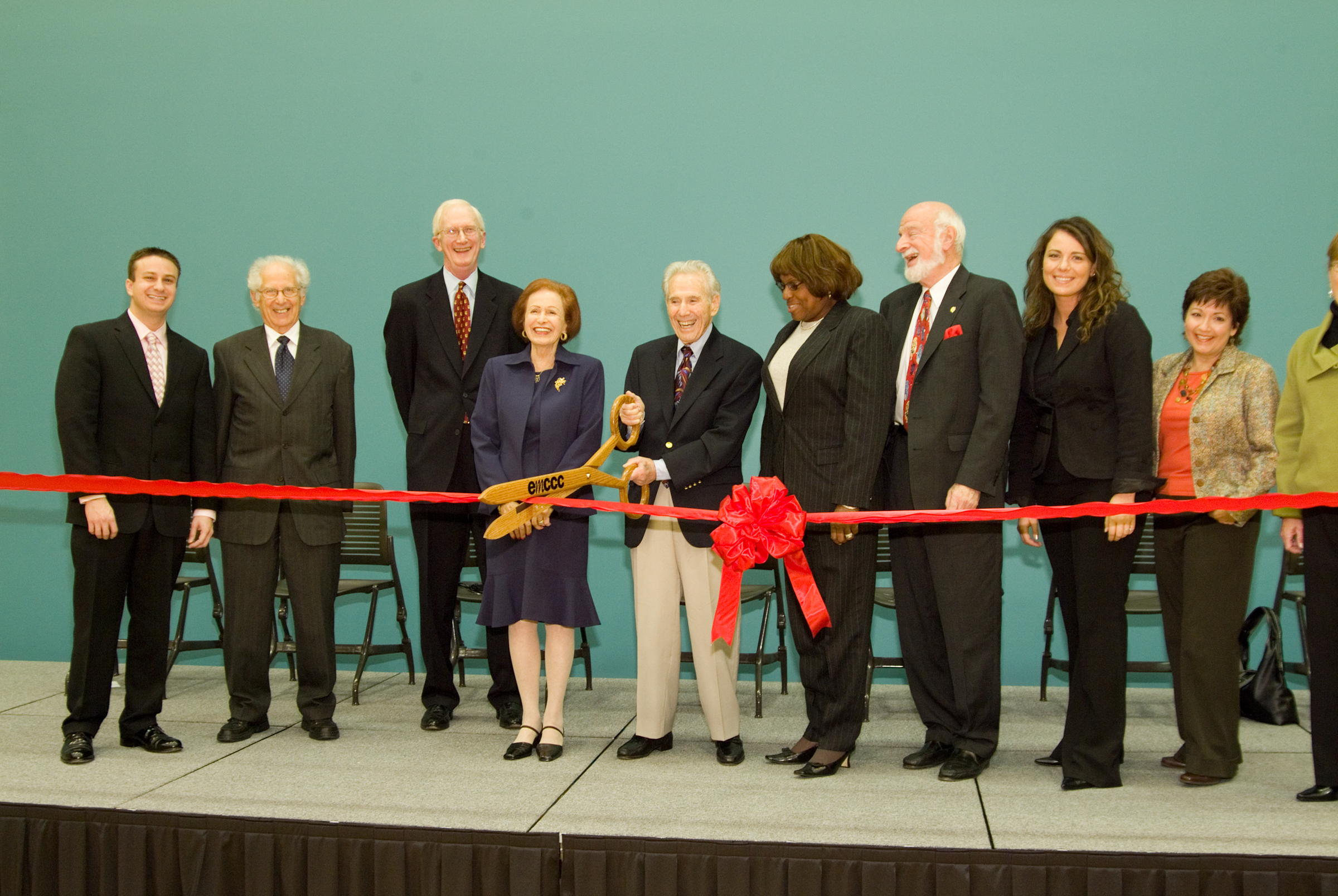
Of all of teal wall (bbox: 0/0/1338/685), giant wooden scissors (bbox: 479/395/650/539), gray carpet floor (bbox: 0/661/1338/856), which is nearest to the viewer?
gray carpet floor (bbox: 0/661/1338/856)


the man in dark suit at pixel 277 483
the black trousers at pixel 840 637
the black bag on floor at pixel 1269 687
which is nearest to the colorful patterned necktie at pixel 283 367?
the man in dark suit at pixel 277 483

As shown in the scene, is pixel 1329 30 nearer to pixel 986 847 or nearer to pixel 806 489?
pixel 806 489

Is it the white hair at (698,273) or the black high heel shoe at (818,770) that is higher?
the white hair at (698,273)

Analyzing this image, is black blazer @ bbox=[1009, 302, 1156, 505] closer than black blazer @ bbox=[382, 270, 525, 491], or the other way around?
black blazer @ bbox=[1009, 302, 1156, 505]

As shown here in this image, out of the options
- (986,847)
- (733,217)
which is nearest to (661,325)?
A: (733,217)

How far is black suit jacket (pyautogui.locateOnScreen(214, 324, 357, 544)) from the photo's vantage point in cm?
351

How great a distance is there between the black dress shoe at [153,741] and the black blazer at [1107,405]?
10.00 ft

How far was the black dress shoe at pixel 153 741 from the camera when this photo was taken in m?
3.37

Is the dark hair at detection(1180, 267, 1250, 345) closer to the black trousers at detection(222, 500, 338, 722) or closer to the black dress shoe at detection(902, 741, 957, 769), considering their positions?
the black dress shoe at detection(902, 741, 957, 769)

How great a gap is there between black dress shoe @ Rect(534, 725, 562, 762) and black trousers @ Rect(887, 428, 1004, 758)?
119 centimetres

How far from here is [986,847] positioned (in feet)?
8.02

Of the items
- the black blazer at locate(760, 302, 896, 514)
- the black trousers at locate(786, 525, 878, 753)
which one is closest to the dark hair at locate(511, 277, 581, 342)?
the black blazer at locate(760, 302, 896, 514)

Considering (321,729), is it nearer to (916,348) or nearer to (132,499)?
(132,499)

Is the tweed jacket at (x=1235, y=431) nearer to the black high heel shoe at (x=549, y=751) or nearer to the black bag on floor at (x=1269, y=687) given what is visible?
the black bag on floor at (x=1269, y=687)
